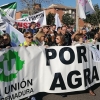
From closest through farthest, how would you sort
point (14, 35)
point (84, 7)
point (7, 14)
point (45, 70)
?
point (45, 70) < point (14, 35) < point (84, 7) < point (7, 14)

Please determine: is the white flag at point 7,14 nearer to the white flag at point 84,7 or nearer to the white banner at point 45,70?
the white flag at point 84,7

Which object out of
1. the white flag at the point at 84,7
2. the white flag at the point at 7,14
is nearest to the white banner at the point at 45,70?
the white flag at the point at 84,7

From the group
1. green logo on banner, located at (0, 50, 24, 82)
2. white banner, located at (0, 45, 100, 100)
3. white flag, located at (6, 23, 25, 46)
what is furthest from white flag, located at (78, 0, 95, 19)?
green logo on banner, located at (0, 50, 24, 82)

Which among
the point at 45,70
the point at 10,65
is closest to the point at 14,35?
the point at 45,70

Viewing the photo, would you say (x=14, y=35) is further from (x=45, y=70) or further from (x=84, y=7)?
(x=84, y=7)

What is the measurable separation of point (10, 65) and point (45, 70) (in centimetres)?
92

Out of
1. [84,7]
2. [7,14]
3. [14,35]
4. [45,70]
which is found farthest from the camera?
[7,14]

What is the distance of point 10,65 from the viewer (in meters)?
5.28

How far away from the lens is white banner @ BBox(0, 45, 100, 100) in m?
5.27

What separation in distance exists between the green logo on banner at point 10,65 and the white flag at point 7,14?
5816mm

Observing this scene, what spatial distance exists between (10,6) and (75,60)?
633 centimetres

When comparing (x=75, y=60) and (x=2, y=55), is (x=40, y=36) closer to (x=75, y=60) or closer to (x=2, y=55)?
(x=75, y=60)

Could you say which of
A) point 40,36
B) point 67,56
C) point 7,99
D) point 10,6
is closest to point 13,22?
point 10,6

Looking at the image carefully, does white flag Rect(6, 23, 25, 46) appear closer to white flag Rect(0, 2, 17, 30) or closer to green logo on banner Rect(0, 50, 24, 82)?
green logo on banner Rect(0, 50, 24, 82)
